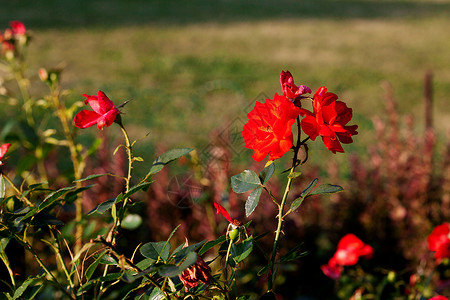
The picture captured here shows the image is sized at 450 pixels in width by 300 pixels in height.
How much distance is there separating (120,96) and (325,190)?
17.5ft

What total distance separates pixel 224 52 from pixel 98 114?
26.6ft

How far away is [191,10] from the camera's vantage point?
480 inches

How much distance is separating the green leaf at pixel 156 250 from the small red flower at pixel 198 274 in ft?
0.11

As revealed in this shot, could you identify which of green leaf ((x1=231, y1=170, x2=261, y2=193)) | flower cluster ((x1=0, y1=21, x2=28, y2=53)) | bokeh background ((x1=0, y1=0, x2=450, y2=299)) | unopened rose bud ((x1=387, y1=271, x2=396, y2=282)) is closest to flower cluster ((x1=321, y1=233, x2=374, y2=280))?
unopened rose bud ((x1=387, y1=271, x2=396, y2=282))

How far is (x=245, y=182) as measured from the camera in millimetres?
623

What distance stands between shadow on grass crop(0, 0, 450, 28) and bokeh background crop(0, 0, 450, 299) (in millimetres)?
44

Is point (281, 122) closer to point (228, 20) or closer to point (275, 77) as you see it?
point (275, 77)

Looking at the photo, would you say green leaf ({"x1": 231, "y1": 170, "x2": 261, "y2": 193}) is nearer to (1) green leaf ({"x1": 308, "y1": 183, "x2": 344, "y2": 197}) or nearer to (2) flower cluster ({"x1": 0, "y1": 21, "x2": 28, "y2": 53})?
(1) green leaf ({"x1": 308, "y1": 183, "x2": 344, "y2": 197})

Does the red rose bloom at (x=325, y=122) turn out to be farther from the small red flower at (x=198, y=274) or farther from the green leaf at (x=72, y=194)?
the green leaf at (x=72, y=194)

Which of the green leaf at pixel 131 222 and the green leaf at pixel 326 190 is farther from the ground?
the green leaf at pixel 326 190

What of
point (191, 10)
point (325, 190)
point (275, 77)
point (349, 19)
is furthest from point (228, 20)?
point (325, 190)

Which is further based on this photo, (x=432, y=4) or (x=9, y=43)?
(x=432, y=4)

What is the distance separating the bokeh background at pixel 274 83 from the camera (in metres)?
1.73

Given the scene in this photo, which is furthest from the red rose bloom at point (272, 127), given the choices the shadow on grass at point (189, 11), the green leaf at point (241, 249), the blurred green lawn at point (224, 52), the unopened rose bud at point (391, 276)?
the shadow on grass at point (189, 11)
